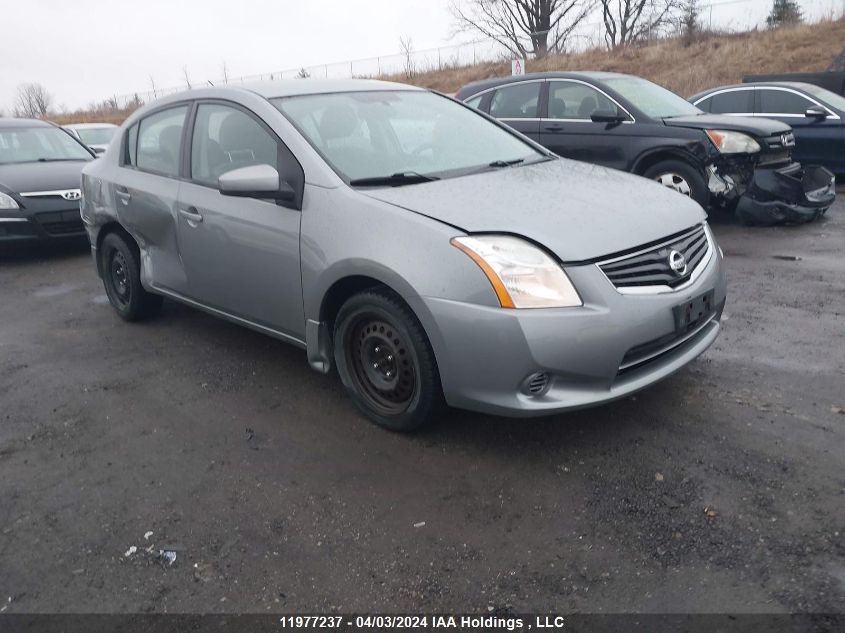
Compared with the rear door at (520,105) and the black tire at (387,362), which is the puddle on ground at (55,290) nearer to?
the black tire at (387,362)

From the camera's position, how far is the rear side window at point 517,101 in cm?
900

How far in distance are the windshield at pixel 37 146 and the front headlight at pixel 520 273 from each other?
7.96 m

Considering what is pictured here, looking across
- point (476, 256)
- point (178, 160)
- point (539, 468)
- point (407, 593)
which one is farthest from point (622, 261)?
point (178, 160)

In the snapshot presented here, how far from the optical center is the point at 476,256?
122 inches

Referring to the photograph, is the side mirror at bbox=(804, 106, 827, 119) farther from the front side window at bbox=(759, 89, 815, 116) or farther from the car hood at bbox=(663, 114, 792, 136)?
the car hood at bbox=(663, 114, 792, 136)

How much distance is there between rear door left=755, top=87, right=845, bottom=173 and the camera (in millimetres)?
10086

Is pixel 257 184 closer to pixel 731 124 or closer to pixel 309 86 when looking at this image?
pixel 309 86

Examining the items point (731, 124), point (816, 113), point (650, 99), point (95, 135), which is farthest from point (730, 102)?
point (95, 135)

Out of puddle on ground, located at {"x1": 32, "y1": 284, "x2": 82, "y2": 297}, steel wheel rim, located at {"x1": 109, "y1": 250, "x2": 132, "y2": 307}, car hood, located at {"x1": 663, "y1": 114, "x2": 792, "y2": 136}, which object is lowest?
puddle on ground, located at {"x1": 32, "y1": 284, "x2": 82, "y2": 297}

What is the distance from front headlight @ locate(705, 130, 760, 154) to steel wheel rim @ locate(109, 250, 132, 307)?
5.88 m

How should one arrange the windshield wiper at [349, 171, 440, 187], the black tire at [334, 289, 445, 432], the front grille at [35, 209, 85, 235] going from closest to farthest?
the black tire at [334, 289, 445, 432]
the windshield wiper at [349, 171, 440, 187]
the front grille at [35, 209, 85, 235]

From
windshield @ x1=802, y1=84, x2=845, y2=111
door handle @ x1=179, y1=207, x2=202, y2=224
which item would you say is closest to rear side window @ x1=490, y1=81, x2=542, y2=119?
windshield @ x1=802, y1=84, x2=845, y2=111

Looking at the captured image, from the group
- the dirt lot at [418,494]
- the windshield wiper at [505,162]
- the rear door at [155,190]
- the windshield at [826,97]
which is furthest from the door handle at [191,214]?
the windshield at [826,97]

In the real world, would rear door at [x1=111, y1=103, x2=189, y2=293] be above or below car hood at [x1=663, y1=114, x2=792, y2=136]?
below
